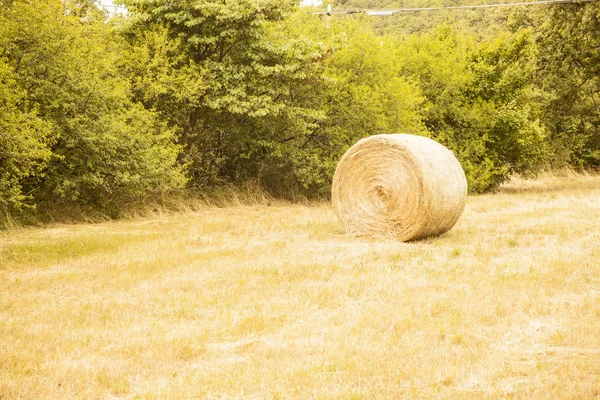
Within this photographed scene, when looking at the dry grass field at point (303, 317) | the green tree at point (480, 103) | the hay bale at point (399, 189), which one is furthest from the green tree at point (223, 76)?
the dry grass field at point (303, 317)

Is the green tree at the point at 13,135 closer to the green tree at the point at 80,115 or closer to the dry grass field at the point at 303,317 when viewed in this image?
the green tree at the point at 80,115

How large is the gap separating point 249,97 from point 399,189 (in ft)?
26.2

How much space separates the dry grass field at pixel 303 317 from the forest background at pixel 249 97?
4022mm

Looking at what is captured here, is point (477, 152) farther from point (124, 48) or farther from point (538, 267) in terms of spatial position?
point (538, 267)

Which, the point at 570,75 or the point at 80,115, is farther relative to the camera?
the point at 570,75

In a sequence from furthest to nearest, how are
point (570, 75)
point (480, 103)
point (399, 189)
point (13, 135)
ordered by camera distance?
point (570, 75), point (480, 103), point (399, 189), point (13, 135)

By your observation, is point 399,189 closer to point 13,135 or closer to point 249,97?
point 13,135

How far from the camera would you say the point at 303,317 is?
6.92m

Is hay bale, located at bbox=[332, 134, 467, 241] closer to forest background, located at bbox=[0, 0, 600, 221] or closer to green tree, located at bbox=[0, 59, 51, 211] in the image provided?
forest background, located at bbox=[0, 0, 600, 221]

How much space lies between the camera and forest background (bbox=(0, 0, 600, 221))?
1529 centimetres

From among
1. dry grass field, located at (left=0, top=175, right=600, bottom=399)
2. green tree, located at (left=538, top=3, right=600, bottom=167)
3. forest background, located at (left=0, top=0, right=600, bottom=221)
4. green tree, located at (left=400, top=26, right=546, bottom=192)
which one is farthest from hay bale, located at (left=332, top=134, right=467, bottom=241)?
green tree, located at (left=538, top=3, right=600, bottom=167)

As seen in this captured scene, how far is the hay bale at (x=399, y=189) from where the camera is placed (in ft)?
40.0

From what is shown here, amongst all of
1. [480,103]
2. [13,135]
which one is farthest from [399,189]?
[480,103]

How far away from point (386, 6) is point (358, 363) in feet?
185
